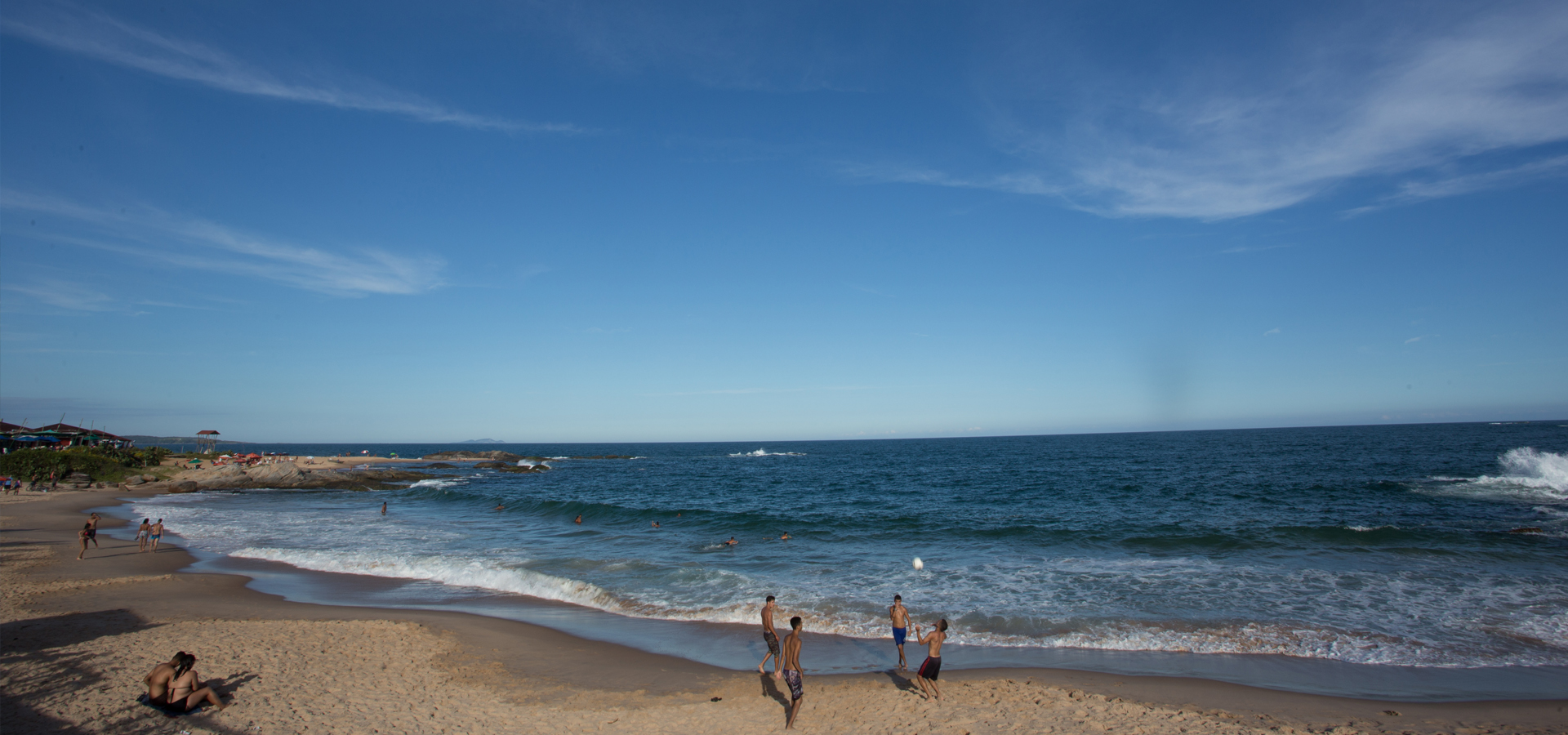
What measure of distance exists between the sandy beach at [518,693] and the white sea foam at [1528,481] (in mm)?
34081

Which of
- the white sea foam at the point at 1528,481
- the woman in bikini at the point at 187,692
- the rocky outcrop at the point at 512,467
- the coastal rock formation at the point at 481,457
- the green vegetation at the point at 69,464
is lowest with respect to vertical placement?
the rocky outcrop at the point at 512,467

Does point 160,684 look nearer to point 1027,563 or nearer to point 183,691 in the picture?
point 183,691

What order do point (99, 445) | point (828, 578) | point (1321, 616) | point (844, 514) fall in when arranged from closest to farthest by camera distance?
point (1321, 616)
point (828, 578)
point (844, 514)
point (99, 445)

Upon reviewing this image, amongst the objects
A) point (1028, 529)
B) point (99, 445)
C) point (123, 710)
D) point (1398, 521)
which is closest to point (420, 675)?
point (123, 710)

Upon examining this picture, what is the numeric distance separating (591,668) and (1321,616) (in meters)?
15.6

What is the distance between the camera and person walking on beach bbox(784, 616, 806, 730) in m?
9.95

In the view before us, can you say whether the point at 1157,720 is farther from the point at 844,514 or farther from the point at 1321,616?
the point at 844,514

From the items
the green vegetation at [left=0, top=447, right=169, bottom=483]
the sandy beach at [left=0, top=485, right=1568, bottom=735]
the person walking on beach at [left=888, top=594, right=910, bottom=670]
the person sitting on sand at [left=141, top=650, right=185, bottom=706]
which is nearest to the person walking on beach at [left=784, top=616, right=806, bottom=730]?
the sandy beach at [left=0, top=485, right=1568, bottom=735]

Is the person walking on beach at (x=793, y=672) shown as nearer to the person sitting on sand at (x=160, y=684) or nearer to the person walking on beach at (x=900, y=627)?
the person walking on beach at (x=900, y=627)

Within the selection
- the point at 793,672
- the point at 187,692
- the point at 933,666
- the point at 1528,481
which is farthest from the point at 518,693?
the point at 1528,481

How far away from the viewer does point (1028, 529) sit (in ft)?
91.5

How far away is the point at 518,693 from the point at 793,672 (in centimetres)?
492

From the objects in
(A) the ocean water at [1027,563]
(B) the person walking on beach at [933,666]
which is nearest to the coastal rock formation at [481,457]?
(A) the ocean water at [1027,563]

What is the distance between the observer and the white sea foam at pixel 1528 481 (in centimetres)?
3334
